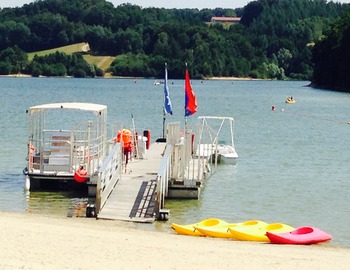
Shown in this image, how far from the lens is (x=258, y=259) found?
19.0m

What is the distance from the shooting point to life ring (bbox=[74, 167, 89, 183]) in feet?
96.0

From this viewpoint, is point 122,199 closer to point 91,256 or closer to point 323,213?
point 323,213

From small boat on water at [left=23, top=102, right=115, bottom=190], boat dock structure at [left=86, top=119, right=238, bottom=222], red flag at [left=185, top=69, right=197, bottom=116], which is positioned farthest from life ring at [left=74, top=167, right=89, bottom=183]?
red flag at [left=185, top=69, right=197, bottom=116]

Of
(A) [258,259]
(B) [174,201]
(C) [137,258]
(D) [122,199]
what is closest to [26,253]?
(C) [137,258]

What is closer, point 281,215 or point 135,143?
point 281,215

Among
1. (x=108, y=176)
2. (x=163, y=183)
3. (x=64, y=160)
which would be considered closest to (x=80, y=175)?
(x=64, y=160)

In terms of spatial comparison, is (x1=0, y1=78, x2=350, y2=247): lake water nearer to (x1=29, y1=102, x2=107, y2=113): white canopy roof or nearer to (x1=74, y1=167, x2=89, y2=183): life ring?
(x1=74, y1=167, x2=89, y2=183): life ring

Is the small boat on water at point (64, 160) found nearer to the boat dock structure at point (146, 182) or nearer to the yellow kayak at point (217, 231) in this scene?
the boat dock structure at point (146, 182)

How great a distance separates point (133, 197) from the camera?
27297 millimetres

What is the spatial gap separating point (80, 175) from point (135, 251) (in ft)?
34.3

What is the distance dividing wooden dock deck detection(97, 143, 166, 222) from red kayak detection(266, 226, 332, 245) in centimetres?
409

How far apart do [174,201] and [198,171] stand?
6.13ft

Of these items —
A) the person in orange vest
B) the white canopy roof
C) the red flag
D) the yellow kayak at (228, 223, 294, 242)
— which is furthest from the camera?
the red flag

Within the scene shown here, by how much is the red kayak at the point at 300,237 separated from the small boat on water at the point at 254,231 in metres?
0.34
